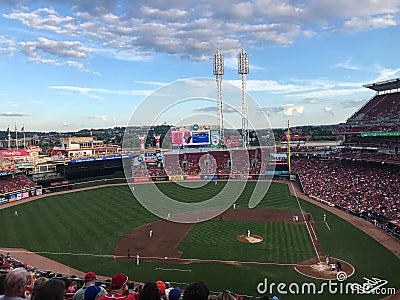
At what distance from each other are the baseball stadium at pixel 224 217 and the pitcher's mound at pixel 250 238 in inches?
4.0

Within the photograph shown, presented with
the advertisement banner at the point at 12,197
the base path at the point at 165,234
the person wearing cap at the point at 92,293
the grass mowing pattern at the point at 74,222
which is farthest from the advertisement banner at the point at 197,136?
the person wearing cap at the point at 92,293

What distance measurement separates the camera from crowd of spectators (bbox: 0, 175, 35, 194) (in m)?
57.7

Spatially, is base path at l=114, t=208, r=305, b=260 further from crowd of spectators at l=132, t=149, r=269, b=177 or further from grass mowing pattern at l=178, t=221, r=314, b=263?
crowd of spectators at l=132, t=149, r=269, b=177

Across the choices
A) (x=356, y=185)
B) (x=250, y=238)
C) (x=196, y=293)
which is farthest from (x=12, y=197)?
(x=196, y=293)

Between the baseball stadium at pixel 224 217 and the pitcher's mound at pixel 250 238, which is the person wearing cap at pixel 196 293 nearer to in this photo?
the baseball stadium at pixel 224 217

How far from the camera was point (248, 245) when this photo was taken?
31.9 m

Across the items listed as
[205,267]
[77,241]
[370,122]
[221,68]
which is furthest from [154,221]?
[221,68]

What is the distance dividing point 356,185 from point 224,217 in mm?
22251

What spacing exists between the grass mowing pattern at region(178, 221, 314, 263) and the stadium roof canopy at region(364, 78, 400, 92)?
4079cm

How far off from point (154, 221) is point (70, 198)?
917 inches

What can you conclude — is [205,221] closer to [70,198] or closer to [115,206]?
[115,206]

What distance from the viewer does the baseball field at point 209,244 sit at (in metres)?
25.0

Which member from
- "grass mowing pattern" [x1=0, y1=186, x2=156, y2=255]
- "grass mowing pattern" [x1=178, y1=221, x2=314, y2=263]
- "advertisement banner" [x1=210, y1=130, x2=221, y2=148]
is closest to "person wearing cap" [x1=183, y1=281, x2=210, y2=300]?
"grass mowing pattern" [x1=178, y1=221, x2=314, y2=263]

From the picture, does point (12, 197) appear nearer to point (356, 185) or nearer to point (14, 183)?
point (14, 183)
